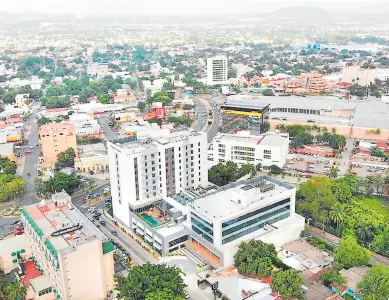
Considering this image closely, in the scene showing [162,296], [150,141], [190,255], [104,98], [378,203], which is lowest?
[378,203]

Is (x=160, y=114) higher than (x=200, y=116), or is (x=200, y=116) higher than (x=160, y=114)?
(x=160, y=114)

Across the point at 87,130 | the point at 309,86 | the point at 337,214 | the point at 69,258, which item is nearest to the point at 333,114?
the point at 309,86

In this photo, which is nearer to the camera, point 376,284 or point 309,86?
point 376,284

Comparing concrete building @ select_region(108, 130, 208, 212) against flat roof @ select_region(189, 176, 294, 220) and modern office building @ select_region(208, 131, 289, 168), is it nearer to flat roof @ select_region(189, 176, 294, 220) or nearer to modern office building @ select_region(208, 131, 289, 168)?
flat roof @ select_region(189, 176, 294, 220)

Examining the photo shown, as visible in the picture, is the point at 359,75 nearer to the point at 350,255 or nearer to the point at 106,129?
the point at 106,129

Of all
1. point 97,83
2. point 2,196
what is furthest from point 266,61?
point 2,196

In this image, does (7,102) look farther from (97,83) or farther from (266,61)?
(266,61)
